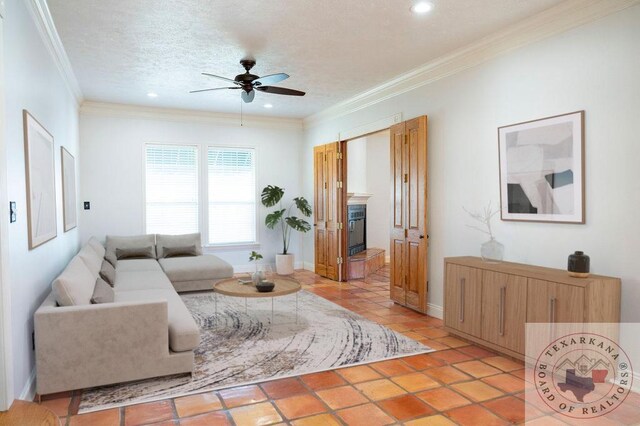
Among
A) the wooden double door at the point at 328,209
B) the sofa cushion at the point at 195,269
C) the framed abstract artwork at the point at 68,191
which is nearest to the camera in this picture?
the framed abstract artwork at the point at 68,191

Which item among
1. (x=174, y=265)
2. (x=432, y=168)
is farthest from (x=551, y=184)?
(x=174, y=265)

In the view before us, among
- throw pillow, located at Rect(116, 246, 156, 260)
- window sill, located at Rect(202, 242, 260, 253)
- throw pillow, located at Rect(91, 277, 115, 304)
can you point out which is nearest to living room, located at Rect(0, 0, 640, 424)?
throw pillow, located at Rect(91, 277, 115, 304)

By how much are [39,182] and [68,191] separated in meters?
1.85

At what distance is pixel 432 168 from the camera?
4.78 meters

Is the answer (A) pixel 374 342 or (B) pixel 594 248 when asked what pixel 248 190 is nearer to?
(A) pixel 374 342

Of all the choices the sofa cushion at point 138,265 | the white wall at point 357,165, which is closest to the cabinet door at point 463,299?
the sofa cushion at point 138,265

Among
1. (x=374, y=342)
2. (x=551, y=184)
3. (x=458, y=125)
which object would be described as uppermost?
(x=458, y=125)

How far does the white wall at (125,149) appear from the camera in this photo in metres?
6.61

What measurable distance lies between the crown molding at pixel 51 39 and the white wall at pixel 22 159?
0.25ft

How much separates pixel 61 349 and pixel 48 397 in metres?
0.35

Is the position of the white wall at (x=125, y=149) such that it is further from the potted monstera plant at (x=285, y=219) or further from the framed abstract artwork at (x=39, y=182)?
the framed abstract artwork at (x=39, y=182)

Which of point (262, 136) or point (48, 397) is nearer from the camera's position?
point (48, 397)

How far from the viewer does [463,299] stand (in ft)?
12.7

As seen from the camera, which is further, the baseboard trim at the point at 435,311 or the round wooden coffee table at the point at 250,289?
the baseboard trim at the point at 435,311
